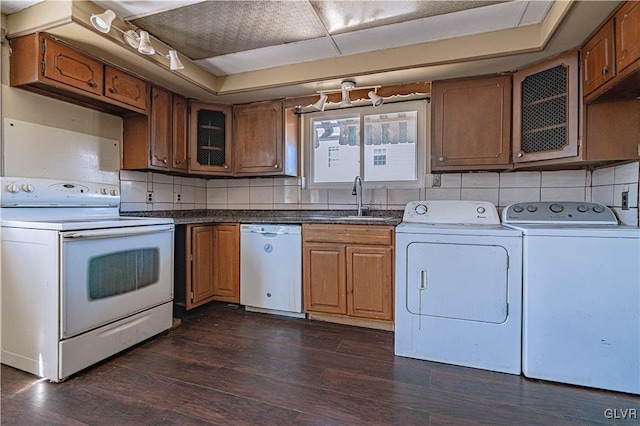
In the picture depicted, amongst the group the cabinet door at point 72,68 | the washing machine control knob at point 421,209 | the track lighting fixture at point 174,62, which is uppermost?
the track lighting fixture at point 174,62

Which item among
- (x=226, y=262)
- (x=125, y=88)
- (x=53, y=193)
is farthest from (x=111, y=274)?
(x=125, y=88)

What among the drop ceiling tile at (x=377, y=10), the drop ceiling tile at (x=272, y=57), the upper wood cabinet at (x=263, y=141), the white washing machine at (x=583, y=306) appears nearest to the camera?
the white washing machine at (x=583, y=306)

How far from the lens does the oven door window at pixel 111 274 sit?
167 cm

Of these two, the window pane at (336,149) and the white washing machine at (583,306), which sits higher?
the window pane at (336,149)

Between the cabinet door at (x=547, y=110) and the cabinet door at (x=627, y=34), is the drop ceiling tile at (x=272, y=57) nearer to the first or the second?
the cabinet door at (x=547, y=110)

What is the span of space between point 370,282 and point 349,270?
0.18 m

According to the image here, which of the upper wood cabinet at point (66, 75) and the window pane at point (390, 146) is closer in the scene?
the upper wood cabinet at point (66, 75)

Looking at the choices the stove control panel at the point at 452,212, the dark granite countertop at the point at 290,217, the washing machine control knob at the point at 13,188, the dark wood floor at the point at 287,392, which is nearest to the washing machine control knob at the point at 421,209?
the stove control panel at the point at 452,212

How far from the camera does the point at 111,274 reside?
74.5 inches

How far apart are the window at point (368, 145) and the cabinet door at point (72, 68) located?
176cm

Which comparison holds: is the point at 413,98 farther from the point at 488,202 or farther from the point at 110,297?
the point at 110,297

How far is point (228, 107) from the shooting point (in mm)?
3150

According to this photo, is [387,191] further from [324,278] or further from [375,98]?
[324,278]

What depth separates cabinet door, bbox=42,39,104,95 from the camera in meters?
1.89
